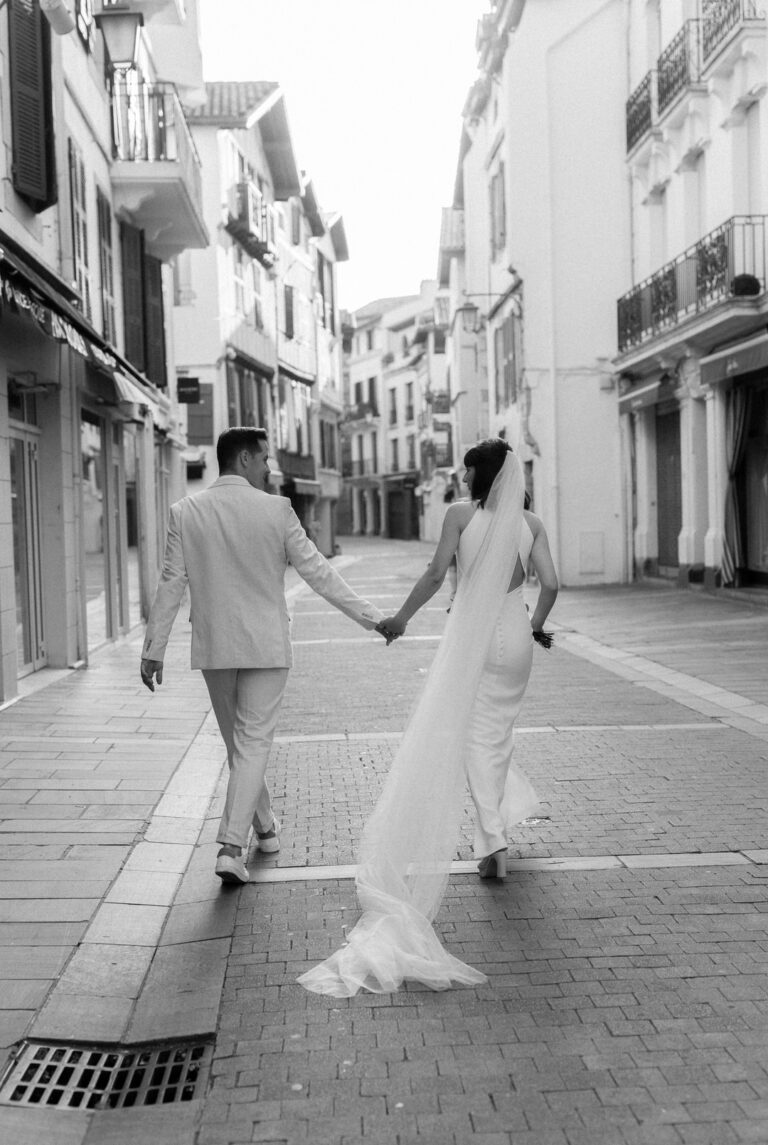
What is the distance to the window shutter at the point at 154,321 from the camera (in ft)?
60.0

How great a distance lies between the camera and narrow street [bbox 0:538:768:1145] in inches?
123

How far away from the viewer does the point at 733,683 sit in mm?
10617

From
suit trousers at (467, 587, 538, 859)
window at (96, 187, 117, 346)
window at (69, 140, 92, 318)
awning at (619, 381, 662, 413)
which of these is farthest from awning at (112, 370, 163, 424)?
awning at (619, 381, 662, 413)

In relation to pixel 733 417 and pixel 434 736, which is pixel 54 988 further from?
pixel 733 417

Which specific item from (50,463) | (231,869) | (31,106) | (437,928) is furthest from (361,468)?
(437,928)

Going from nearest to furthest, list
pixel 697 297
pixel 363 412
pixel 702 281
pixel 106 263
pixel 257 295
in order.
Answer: pixel 106 263, pixel 702 281, pixel 697 297, pixel 257 295, pixel 363 412

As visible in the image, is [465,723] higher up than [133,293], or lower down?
lower down

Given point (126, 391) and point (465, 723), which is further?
point (126, 391)

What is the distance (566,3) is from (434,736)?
24.1 m

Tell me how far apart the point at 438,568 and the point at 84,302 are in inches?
393

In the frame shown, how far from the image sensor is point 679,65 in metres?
21.5

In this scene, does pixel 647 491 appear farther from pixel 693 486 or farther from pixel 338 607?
pixel 338 607

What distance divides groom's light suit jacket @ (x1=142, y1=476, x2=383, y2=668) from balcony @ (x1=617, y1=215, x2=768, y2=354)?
1469 centimetres

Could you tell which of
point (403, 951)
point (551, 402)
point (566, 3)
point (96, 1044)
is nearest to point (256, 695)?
point (403, 951)
